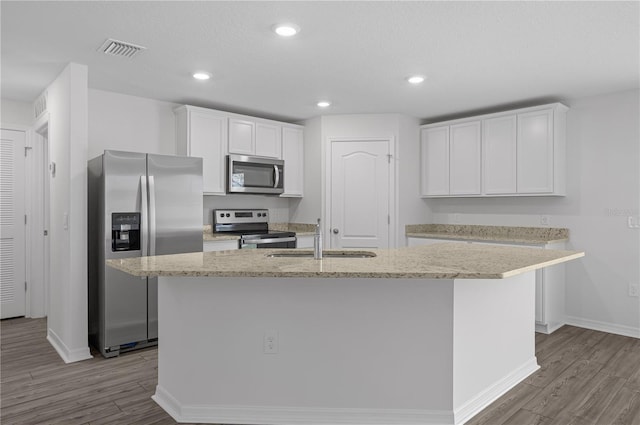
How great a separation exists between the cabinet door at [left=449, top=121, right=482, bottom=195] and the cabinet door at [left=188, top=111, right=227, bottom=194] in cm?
263

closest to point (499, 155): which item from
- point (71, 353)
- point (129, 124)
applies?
point (129, 124)

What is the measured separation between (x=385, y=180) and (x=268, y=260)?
116 inches

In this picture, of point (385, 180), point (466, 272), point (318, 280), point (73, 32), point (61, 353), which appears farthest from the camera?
point (385, 180)

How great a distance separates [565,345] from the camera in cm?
371

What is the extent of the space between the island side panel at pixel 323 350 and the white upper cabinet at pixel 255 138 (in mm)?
2715

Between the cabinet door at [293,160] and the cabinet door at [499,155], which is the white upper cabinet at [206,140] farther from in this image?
the cabinet door at [499,155]

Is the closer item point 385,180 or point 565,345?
point 565,345

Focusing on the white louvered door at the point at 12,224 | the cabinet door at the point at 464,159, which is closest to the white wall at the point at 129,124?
the white louvered door at the point at 12,224

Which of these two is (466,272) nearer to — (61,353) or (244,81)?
(244,81)

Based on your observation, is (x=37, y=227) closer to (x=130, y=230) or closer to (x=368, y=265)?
(x=130, y=230)

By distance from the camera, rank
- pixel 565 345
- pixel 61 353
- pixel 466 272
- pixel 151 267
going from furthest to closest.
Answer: pixel 565 345 < pixel 61 353 < pixel 151 267 < pixel 466 272

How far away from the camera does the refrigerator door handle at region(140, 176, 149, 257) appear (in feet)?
11.6

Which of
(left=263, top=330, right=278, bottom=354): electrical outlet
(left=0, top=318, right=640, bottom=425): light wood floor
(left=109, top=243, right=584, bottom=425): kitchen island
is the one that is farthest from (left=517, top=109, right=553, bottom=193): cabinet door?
(left=263, top=330, right=278, bottom=354): electrical outlet

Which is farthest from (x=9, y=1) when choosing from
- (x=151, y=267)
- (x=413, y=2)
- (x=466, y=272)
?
(x=466, y=272)
